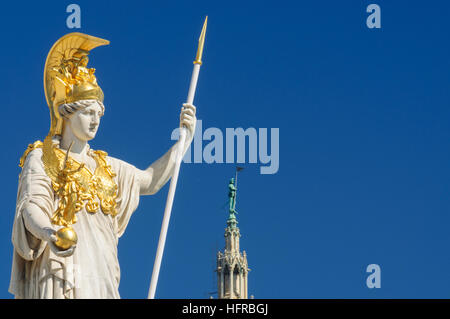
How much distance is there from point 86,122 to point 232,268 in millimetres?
94407

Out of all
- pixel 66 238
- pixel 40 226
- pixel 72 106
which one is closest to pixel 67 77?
pixel 72 106

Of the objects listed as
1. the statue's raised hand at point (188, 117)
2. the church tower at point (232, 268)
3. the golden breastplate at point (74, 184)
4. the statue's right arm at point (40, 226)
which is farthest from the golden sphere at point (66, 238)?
the church tower at point (232, 268)

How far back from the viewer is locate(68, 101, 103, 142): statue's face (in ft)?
82.0

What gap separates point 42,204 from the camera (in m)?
24.1

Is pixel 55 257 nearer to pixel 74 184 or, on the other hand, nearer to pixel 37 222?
pixel 37 222

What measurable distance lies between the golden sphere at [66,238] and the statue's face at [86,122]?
264 centimetres

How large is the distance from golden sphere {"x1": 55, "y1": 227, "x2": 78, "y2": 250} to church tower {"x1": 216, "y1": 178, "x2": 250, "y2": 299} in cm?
9383

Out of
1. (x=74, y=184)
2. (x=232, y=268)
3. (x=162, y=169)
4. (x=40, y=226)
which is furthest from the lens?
(x=232, y=268)

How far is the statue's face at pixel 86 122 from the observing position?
2498 centimetres

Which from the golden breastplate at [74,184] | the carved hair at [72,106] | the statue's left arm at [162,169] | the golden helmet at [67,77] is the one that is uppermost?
the golden helmet at [67,77]

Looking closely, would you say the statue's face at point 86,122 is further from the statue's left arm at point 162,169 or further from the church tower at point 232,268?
the church tower at point 232,268

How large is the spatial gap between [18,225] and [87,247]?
121 centimetres

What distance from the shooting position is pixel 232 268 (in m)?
119
